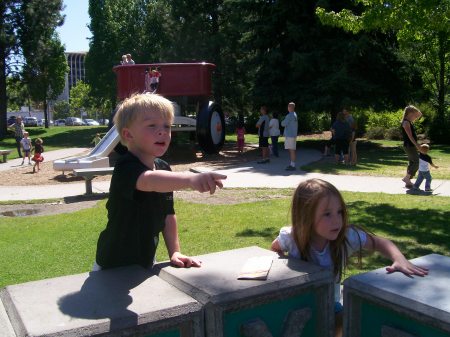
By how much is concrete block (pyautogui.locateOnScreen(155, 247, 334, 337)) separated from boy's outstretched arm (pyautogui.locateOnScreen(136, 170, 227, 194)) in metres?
0.42

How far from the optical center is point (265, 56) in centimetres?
1945

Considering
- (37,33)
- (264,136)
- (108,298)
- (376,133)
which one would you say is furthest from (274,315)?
(37,33)

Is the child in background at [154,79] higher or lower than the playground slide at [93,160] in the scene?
higher

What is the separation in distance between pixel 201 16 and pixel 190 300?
96.0 feet

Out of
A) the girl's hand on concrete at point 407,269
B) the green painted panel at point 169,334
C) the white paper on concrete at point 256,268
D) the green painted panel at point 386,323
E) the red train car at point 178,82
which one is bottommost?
the green painted panel at point 386,323

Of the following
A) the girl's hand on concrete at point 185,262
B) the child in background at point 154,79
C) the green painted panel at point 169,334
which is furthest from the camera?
the child in background at point 154,79

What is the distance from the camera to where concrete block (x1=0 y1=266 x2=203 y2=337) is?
1745 millimetres

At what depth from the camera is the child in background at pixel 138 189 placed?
228cm

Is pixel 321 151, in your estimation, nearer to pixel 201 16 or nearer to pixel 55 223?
pixel 55 223

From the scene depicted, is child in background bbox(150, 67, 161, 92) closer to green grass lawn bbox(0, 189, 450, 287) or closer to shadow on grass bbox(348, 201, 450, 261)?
green grass lawn bbox(0, 189, 450, 287)

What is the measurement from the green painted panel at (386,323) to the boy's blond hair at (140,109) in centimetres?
125

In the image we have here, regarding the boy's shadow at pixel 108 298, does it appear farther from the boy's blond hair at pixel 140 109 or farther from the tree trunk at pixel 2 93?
the tree trunk at pixel 2 93

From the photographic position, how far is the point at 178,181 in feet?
6.70

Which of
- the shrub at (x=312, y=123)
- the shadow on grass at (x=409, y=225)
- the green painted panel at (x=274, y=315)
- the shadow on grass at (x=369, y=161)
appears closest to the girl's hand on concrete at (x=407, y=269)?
the green painted panel at (x=274, y=315)
